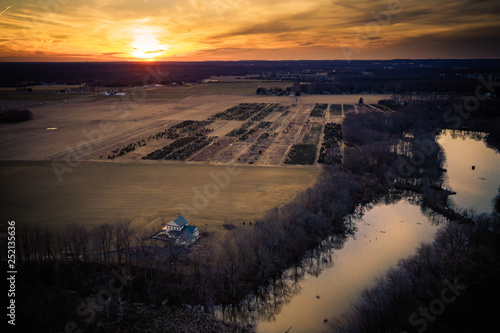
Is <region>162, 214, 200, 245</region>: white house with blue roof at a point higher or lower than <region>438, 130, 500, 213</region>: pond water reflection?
lower

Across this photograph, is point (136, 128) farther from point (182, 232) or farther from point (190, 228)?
point (182, 232)

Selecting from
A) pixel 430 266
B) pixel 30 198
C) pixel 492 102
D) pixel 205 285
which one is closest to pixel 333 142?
pixel 430 266

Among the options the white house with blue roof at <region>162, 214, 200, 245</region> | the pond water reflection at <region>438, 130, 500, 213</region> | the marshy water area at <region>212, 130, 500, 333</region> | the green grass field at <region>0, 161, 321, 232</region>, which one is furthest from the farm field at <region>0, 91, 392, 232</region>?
the pond water reflection at <region>438, 130, 500, 213</region>

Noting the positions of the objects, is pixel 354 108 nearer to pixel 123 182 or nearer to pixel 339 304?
pixel 123 182

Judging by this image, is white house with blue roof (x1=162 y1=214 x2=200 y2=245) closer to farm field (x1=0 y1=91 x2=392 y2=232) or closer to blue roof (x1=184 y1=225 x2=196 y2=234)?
blue roof (x1=184 y1=225 x2=196 y2=234)

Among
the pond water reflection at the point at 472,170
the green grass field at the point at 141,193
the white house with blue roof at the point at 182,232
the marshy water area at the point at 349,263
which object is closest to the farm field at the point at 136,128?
→ the green grass field at the point at 141,193
